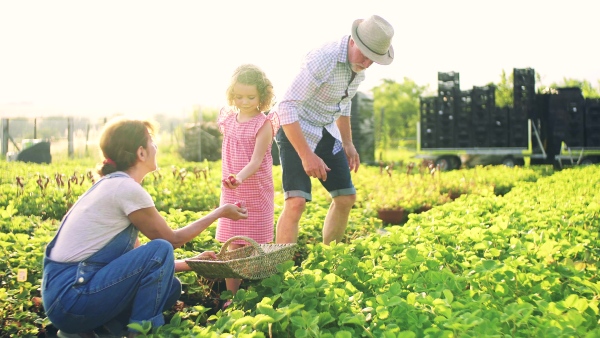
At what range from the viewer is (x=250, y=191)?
390cm

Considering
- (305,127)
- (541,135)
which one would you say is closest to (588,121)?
(541,135)

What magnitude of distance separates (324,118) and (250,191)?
2.40 feet

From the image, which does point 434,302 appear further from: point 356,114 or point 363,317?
point 356,114

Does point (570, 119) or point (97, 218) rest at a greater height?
point (570, 119)

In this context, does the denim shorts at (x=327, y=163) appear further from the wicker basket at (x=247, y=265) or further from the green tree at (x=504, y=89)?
the green tree at (x=504, y=89)

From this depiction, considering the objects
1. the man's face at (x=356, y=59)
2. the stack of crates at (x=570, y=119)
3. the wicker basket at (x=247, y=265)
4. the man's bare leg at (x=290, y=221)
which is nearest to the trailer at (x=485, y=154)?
the stack of crates at (x=570, y=119)

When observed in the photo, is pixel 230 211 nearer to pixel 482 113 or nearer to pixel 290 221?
pixel 290 221

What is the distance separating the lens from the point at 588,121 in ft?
48.4

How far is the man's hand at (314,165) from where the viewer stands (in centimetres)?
390

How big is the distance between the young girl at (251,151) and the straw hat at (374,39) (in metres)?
0.63

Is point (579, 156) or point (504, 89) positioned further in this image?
point (504, 89)

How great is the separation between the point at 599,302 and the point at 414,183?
237 inches

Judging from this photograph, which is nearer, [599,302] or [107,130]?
[599,302]

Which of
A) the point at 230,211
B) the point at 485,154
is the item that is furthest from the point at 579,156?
the point at 230,211
